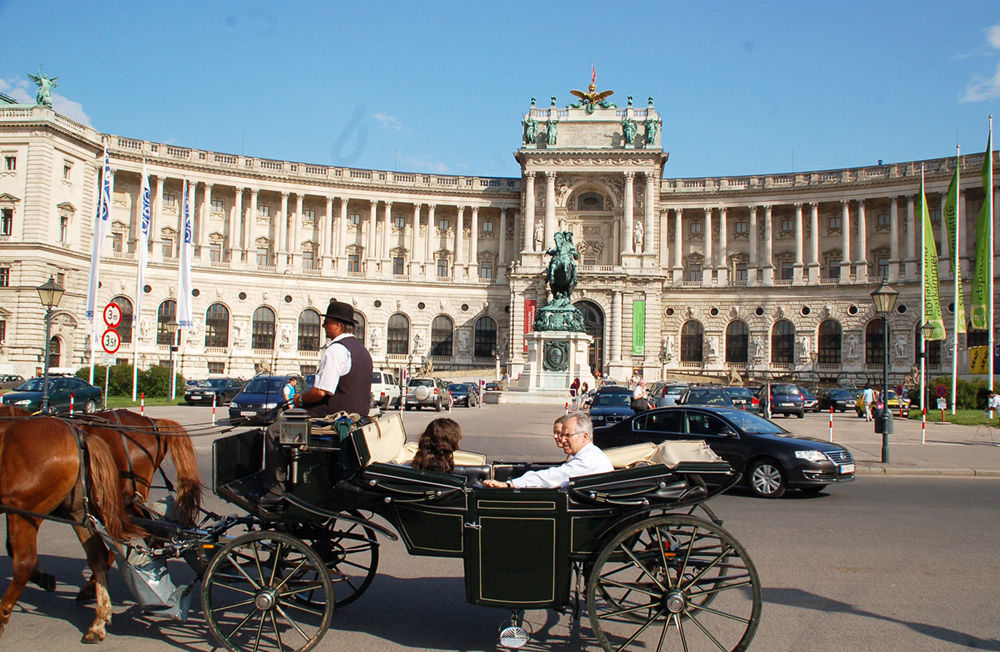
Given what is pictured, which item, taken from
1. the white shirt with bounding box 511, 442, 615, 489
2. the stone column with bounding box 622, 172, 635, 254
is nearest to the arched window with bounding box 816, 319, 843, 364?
the stone column with bounding box 622, 172, 635, 254

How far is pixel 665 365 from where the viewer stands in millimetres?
67125

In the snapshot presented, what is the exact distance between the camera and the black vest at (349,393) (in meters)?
6.46

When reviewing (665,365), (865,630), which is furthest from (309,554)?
(665,365)

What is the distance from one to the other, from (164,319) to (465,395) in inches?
1301

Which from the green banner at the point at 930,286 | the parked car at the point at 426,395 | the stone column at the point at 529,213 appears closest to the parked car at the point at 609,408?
the parked car at the point at 426,395

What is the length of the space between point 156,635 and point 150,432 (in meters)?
1.70

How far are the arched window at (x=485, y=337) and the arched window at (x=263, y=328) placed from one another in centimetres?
1764

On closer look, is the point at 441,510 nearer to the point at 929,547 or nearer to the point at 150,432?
the point at 150,432

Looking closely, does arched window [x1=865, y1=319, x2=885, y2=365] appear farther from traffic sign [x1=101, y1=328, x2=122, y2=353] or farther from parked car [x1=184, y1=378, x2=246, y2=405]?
traffic sign [x1=101, y1=328, x2=122, y2=353]

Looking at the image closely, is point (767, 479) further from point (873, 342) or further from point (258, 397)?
point (873, 342)

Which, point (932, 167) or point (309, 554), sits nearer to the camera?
point (309, 554)

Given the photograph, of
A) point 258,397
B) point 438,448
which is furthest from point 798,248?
point 438,448

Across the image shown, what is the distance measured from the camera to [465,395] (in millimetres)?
42594

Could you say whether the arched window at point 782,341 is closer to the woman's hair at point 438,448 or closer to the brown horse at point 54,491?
the woman's hair at point 438,448
